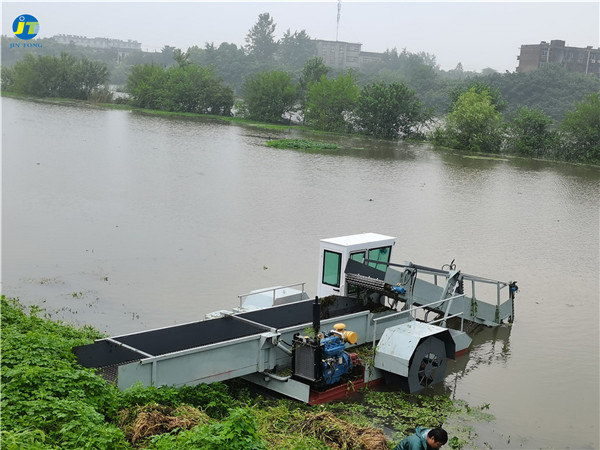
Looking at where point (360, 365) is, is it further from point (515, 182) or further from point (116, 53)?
point (116, 53)

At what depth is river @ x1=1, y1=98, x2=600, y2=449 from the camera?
13.4m

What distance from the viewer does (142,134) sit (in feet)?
160

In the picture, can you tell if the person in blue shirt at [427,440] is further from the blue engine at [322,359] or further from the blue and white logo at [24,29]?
the blue and white logo at [24,29]

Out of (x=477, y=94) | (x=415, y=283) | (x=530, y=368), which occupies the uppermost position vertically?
(x=477, y=94)

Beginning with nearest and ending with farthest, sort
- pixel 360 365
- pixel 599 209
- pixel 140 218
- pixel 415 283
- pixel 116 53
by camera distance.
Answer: pixel 360 365
pixel 415 283
pixel 140 218
pixel 599 209
pixel 116 53

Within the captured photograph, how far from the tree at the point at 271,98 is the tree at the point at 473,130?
17330 mm

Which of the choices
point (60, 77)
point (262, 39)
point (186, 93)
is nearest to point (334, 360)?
point (186, 93)

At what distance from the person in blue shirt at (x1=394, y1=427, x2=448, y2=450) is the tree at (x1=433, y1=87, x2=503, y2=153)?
5050 cm

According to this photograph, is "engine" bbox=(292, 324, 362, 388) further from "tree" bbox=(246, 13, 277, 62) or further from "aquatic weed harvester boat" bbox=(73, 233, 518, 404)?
"tree" bbox=(246, 13, 277, 62)

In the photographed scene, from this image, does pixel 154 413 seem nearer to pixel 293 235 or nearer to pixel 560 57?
pixel 293 235

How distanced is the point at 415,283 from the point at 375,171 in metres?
25.7

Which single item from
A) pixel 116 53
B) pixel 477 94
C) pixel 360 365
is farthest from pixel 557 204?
pixel 116 53

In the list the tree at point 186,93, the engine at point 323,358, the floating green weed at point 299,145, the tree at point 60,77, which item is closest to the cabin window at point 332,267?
the engine at point 323,358

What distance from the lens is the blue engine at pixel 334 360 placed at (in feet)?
34.2
